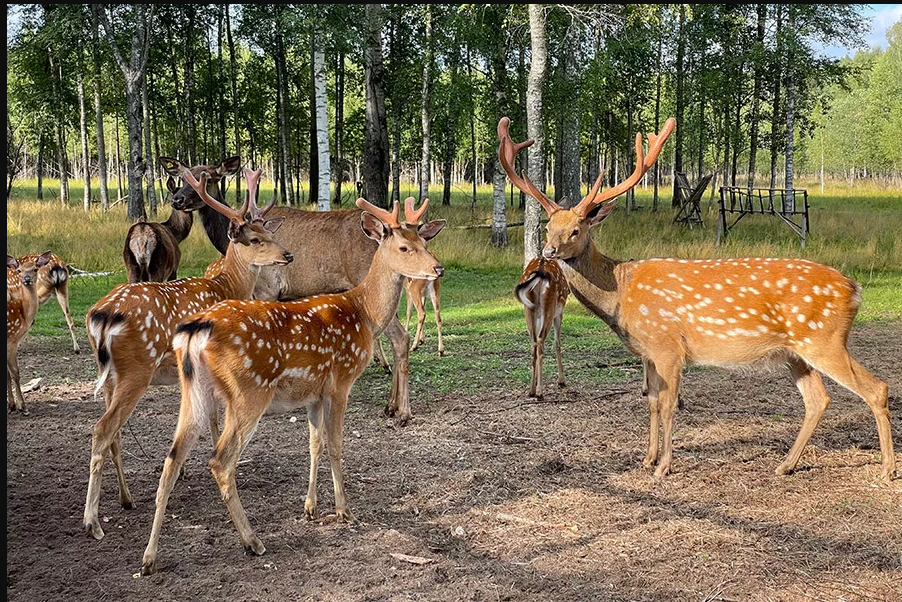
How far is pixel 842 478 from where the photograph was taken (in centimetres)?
475

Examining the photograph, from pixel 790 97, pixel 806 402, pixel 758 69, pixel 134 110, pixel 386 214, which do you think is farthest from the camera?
pixel 758 69

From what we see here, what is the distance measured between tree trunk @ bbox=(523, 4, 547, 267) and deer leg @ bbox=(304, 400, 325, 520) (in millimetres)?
6383

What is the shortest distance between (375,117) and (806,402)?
10736 millimetres

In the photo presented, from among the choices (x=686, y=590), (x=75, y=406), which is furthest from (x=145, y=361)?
(x=686, y=590)

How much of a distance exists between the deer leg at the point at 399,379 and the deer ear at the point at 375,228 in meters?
0.97

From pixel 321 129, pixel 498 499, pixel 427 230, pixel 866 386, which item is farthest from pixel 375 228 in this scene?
pixel 321 129

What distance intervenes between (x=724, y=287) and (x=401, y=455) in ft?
7.10

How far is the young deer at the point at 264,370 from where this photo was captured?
12.3 ft

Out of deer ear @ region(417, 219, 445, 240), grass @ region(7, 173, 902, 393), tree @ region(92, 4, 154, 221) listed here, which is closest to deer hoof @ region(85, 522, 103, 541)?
deer ear @ region(417, 219, 445, 240)

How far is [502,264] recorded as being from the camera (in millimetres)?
14172

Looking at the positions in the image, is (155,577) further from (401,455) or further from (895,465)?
(895,465)

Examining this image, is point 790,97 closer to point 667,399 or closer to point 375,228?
point 667,399

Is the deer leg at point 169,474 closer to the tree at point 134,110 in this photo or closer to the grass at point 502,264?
the grass at point 502,264

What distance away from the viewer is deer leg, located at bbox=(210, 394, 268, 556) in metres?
3.74
